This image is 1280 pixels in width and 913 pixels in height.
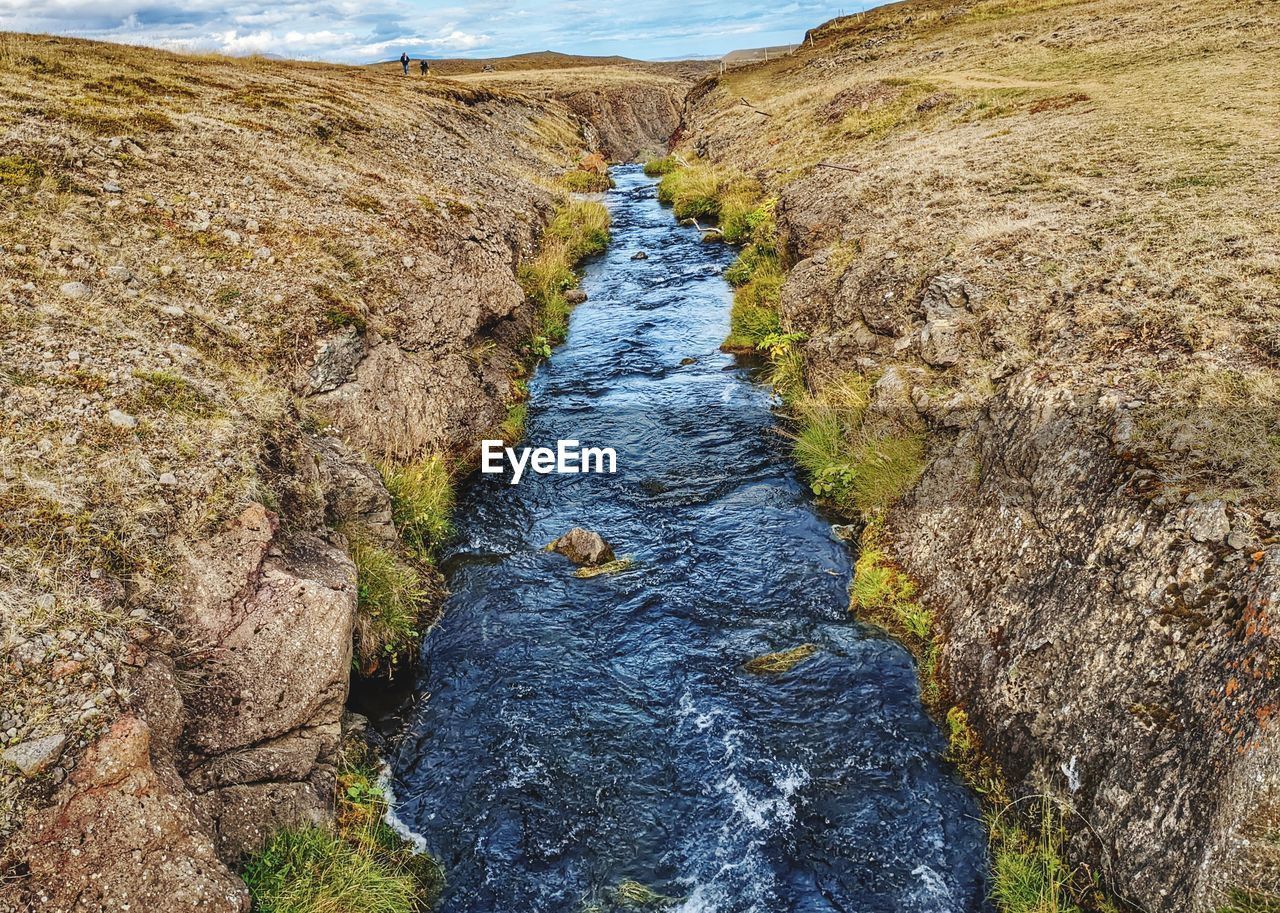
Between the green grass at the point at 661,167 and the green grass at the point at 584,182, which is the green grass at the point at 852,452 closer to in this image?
the green grass at the point at 584,182

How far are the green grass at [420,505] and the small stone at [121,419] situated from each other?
13.2 ft

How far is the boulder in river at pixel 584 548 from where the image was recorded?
12.3 meters

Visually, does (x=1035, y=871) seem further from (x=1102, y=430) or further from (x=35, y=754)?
(x=35, y=754)

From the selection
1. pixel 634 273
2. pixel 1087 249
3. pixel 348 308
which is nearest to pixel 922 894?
pixel 1087 249

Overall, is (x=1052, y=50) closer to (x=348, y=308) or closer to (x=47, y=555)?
(x=348, y=308)

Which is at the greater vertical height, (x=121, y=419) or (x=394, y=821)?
(x=121, y=419)

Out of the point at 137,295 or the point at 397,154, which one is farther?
the point at 397,154

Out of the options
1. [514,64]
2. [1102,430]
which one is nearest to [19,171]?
[1102,430]

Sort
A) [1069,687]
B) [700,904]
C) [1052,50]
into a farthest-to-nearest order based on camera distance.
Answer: [1052,50]
[1069,687]
[700,904]

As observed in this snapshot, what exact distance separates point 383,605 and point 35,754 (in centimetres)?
477

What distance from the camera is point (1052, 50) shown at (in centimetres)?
3919

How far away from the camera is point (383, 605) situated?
10.4 meters

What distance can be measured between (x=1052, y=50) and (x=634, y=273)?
2792cm

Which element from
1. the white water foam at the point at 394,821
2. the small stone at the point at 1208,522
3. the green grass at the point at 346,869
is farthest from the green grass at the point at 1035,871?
the white water foam at the point at 394,821
